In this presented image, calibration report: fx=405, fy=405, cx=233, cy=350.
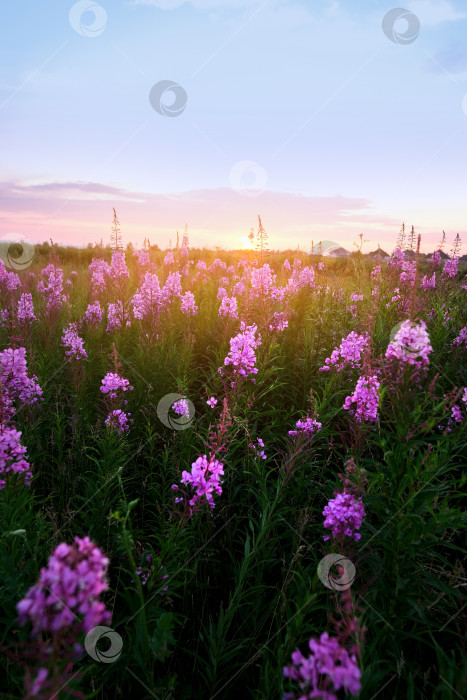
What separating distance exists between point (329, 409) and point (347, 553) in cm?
178

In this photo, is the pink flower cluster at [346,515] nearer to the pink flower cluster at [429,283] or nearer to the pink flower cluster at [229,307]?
the pink flower cluster at [229,307]

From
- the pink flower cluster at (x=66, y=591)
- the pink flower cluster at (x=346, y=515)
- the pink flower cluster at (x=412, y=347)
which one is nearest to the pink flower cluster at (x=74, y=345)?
the pink flower cluster at (x=346, y=515)

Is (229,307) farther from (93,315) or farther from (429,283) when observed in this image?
(429,283)

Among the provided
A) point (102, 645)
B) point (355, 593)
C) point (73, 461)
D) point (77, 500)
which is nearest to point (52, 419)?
point (73, 461)

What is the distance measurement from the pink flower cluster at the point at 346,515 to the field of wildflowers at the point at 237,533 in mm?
13

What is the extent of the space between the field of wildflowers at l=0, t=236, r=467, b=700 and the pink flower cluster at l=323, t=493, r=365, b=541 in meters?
0.01

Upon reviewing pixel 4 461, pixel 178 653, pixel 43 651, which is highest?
pixel 43 651

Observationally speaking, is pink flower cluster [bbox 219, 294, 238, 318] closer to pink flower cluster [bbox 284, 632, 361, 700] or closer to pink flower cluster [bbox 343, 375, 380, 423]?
pink flower cluster [bbox 343, 375, 380, 423]

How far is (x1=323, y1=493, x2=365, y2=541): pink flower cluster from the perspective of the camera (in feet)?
7.27

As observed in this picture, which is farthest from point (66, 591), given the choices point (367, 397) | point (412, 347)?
point (367, 397)

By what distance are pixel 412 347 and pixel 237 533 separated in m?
1.96

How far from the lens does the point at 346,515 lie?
2219 millimetres

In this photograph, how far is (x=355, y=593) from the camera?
6.91ft

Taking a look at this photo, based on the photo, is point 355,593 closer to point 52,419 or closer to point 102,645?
point 102,645
